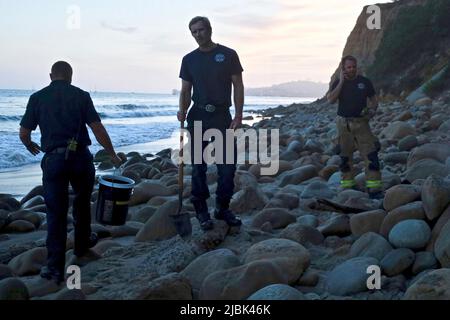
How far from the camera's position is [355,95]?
612cm

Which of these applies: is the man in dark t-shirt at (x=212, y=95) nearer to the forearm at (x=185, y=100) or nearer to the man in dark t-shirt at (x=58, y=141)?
the forearm at (x=185, y=100)

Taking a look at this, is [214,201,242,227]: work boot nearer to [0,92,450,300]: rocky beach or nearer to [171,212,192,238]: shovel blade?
[0,92,450,300]: rocky beach

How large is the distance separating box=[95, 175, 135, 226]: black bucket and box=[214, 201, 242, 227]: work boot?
85cm

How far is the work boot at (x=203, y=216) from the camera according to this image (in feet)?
15.6

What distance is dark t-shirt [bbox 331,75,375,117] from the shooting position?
611cm

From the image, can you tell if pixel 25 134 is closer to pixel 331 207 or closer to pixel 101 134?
pixel 101 134

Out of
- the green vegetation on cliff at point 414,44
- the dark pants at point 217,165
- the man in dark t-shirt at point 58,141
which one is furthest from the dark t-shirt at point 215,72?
the green vegetation on cliff at point 414,44

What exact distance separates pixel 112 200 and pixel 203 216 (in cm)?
86

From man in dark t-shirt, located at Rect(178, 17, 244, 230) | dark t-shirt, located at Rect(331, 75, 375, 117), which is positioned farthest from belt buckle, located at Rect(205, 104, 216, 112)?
dark t-shirt, located at Rect(331, 75, 375, 117)

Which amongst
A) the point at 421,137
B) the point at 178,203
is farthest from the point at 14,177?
the point at 421,137

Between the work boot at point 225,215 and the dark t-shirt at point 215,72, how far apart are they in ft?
3.04

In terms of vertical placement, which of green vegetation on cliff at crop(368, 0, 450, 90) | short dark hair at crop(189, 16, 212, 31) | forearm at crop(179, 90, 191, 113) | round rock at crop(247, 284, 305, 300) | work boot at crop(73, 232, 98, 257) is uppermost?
green vegetation on cliff at crop(368, 0, 450, 90)

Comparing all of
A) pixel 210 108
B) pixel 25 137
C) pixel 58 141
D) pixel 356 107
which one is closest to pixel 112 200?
pixel 58 141

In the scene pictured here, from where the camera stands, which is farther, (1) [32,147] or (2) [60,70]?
(1) [32,147]
